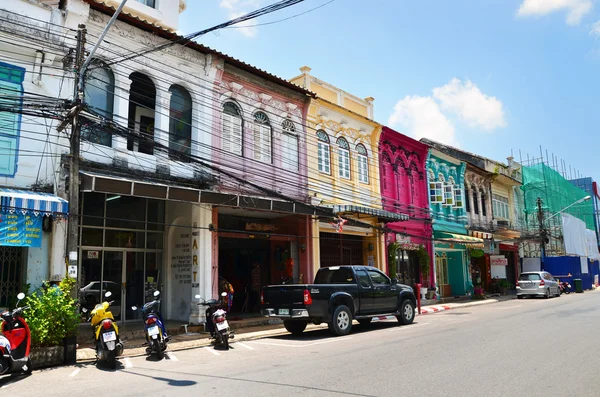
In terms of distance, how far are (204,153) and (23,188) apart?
5.30m

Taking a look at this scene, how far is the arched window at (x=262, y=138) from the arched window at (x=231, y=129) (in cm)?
76

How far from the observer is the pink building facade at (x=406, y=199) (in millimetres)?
23792

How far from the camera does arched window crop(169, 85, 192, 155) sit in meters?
15.1

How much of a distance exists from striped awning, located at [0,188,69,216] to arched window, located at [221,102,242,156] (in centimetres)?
625

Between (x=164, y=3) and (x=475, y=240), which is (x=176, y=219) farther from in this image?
(x=475, y=240)

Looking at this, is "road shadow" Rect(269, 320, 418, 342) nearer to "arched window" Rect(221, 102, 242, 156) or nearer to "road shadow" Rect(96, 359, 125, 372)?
"road shadow" Rect(96, 359, 125, 372)

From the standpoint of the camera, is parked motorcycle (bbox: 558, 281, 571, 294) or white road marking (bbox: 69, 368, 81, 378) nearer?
white road marking (bbox: 69, 368, 81, 378)

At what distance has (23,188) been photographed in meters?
11.3

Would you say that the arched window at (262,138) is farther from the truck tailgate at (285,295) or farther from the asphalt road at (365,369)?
the asphalt road at (365,369)

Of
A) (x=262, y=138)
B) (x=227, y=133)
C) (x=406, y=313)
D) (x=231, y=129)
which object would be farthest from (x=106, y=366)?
(x=262, y=138)

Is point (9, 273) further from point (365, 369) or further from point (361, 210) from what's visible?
point (361, 210)

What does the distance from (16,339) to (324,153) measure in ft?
45.8

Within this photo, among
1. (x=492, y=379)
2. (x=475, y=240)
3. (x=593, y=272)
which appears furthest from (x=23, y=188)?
(x=593, y=272)

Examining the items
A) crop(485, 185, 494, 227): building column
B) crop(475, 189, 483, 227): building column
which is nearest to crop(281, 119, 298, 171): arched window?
crop(475, 189, 483, 227): building column
